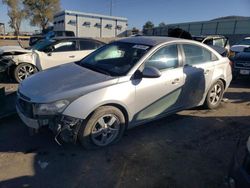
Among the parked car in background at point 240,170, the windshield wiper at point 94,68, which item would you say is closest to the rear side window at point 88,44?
the windshield wiper at point 94,68

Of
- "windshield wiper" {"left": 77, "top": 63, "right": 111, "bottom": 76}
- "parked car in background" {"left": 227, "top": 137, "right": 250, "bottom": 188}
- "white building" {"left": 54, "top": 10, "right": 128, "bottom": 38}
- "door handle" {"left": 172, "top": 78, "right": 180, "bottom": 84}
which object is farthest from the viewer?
"white building" {"left": 54, "top": 10, "right": 128, "bottom": 38}

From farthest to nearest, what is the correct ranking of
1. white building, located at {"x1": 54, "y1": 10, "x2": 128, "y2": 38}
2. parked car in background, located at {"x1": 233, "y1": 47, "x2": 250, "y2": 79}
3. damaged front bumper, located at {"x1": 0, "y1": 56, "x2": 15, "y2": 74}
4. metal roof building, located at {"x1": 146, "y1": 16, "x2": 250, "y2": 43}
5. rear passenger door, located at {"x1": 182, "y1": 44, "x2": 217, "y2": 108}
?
white building, located at {"x1": 54, "y1": 10, "x2": 128, "y2": 38} < metal roof building, located at {"x1": 146, "y1": 16, "x2": 250, "y2": 43} < parked car in background, located at {"x1": 233, "y1": 47, "x2": 250, "y2": 79} < damaged front bumper, located at {"x1": 0, "y1": 56, "x2": 15, "y2": 74} < rear passenger door, located at {"x1": 182, "y1": 44, "x2": 217, "y2": 108}

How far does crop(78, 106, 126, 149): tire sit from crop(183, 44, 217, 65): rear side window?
5.93 ft

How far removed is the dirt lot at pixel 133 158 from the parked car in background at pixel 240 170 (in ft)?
2.98

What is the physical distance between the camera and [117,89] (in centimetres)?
380

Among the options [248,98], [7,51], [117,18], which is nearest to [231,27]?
[248,98]

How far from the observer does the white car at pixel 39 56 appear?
25.6 ft

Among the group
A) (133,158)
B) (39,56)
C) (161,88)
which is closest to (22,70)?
(39,56)

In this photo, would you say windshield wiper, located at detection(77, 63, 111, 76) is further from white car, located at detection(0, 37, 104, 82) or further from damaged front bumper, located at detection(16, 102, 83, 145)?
white car, located at detection(0, 37, 104, 82)

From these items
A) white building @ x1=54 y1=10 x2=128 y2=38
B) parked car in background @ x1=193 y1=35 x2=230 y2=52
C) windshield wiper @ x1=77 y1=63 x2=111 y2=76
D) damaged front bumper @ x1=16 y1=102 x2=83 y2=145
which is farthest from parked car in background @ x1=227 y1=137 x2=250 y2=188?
white building @ x1=54 y1=10 x2=128 y2=38

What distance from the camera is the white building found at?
5862 cm

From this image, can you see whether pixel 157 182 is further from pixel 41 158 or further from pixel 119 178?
pixel 41 158

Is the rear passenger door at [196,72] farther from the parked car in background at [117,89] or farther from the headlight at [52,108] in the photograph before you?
the headlight at [52,108]

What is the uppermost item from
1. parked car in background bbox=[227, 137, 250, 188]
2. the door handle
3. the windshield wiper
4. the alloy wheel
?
the windshield wiper
